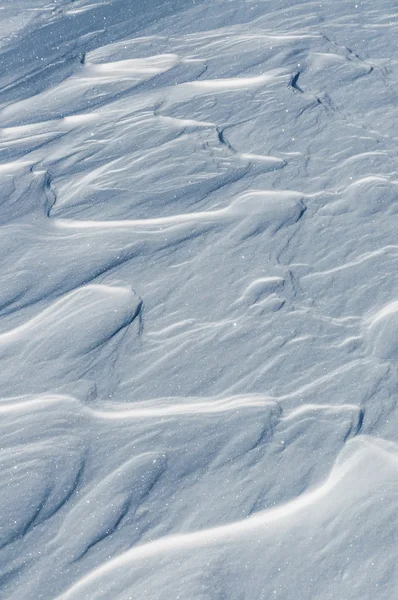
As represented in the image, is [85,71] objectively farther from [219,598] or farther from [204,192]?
[219,598]

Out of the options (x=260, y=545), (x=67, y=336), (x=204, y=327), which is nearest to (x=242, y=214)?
(x=204, y=327)

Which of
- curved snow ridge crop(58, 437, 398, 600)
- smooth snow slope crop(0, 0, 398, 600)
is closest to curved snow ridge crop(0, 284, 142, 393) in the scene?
smooth snow slope crop(0, 0, 398, 600)

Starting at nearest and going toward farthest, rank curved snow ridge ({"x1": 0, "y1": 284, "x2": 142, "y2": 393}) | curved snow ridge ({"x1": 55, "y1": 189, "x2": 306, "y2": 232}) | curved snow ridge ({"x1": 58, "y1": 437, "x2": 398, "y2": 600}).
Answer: curved snow ridge ({"x1": 58, "y1": 437, "x2": 398, "y2": 600})
curved snow ridge ({"x1": 0, "y1": 284, "x2": 142, "y2": 393})
curved snow ridge ({"x1": 55, "y1": 189, "x2": 306, "y2": 232})

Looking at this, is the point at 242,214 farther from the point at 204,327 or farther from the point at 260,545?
the point at 260,545

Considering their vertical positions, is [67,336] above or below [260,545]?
above

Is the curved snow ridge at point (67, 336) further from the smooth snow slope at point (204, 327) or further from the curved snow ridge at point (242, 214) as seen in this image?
the curved snow ridge at point (242, 214)

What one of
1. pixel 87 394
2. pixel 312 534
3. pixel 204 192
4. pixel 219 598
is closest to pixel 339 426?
pixel 312 534

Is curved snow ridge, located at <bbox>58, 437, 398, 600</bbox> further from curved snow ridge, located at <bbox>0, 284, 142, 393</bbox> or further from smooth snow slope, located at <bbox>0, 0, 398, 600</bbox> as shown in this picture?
curved snow ridge, located at <bbox>0, 284, 142, 393</bbox>
